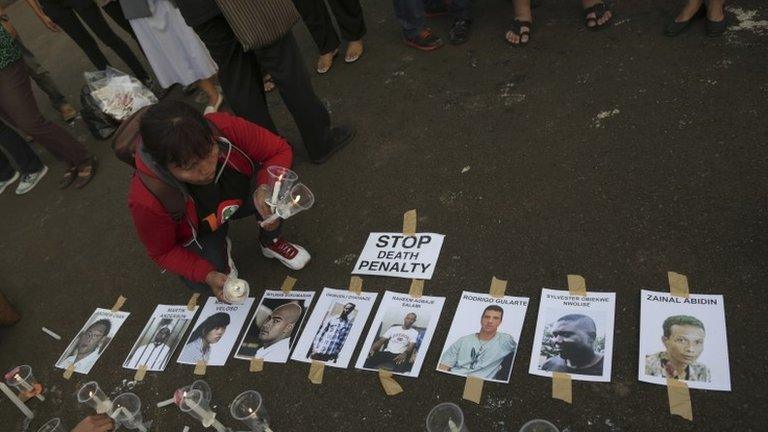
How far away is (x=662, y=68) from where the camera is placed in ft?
9.89

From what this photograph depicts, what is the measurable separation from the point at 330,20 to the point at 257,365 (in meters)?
2.65

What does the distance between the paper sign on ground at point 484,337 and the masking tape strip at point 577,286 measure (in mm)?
189

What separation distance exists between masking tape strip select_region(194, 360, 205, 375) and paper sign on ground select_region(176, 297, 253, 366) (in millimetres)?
15

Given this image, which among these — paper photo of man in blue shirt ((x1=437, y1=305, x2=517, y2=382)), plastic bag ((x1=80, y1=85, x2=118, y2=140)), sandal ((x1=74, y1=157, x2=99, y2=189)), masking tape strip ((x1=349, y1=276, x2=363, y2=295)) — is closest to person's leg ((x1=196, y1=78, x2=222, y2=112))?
plastic bag ((x1=80, y1=85, x2=118, y2=140))

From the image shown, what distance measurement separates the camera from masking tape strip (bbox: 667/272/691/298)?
2025mm

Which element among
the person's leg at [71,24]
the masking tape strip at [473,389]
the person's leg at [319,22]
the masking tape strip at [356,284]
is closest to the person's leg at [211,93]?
the person's leg at [319,22]

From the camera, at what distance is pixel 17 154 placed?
13.7 ft

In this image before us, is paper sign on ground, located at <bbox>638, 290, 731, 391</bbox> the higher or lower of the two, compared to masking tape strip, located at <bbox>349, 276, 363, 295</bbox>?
lower

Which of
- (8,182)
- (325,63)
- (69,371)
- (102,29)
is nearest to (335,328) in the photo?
(69,371)

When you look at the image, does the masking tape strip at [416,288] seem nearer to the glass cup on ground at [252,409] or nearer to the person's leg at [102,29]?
the glass cup on ground at [252,409]

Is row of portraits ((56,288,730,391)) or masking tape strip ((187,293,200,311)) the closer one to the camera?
row of portraits ((56,288,730,391))

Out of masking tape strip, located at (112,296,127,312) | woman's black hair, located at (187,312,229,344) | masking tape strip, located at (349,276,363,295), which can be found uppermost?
masking tape strip, located at (112,296,127,312)

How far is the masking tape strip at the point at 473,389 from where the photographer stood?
1984mm

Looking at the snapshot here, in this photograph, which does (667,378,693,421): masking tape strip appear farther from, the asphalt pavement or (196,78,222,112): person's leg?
(196,78,222,112): person's leg
